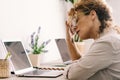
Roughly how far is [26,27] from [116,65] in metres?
1.13

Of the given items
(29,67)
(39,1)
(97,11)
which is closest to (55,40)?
(39,1)

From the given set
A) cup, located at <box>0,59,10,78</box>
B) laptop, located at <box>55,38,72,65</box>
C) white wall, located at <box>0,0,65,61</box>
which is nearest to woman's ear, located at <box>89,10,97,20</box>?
cup, located at <box>0,59,10,78</box>

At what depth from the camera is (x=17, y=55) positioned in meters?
1.87

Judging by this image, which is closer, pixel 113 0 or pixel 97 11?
pixel 97 11

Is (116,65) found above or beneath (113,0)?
beneath

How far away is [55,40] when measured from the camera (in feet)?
8.73

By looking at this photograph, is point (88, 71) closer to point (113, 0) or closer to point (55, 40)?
point (55, 40)

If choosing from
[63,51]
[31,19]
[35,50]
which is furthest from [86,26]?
[63,51]

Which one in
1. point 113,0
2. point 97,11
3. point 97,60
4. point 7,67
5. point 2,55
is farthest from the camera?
point 113,0

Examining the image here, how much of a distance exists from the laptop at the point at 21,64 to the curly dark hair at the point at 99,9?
1.56ft

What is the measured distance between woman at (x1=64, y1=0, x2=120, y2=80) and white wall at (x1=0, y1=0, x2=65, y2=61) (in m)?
0.64

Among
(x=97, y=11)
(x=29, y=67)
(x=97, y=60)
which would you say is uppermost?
(x=97, y=11)

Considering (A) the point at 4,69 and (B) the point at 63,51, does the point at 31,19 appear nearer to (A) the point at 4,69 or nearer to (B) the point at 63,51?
(B) the point at 63,51

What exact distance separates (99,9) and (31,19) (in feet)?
3.38
